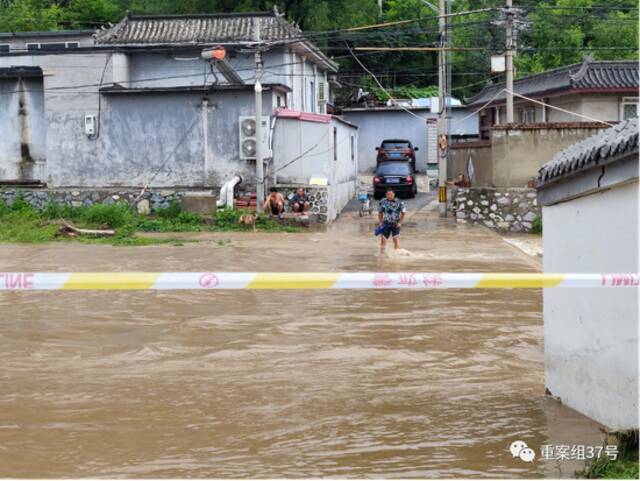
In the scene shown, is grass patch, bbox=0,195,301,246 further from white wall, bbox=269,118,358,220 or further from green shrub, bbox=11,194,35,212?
white wall, bbox=269,118,358,220

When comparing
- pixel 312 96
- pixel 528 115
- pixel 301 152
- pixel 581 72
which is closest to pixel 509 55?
pixel 581 72

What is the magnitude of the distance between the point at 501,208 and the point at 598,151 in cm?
2115

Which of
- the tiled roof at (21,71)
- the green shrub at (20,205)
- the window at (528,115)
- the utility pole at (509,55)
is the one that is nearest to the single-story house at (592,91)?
the window at (528,115)

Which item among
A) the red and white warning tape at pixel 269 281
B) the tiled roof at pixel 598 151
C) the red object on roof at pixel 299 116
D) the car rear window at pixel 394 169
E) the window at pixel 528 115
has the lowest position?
the red and white warning tape at pixel 269 281

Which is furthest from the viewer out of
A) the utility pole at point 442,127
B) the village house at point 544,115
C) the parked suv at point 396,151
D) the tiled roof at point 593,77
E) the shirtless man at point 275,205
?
the parked suv at point 396,151

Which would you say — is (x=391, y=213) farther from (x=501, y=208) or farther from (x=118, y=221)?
(x=118, y=221)

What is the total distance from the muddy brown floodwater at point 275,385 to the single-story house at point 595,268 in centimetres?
38

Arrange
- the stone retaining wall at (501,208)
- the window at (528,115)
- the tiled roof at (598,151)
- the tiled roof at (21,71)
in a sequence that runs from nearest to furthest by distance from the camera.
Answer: the tiled roof at (598,151) < the stone retaining wall at (501,208) < the tiled roof at (21,71) < the window at (528,115)

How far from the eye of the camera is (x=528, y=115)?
40031 mm

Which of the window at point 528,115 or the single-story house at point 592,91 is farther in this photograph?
the window at point 528,115

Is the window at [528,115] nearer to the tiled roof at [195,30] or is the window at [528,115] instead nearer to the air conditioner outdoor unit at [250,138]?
the tiled roof at [195,30]

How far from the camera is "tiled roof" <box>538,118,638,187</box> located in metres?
7.50

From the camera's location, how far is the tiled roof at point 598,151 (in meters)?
7.50

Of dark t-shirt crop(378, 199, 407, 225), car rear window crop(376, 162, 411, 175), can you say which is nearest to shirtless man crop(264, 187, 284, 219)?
dark t-shirt crop(378, 199, 407, 225)
